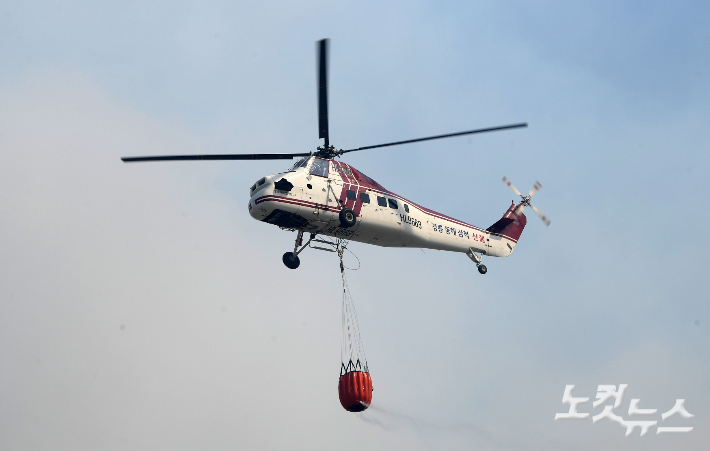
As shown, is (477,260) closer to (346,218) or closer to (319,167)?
(346,218)

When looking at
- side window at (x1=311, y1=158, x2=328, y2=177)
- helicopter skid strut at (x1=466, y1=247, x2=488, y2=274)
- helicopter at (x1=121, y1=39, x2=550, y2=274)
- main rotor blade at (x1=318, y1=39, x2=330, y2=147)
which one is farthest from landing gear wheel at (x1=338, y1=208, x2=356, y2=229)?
helicopter skid strut at (x1=466, y1=247, x2=488, y2=274)

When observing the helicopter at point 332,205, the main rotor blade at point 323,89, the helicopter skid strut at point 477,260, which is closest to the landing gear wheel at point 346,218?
the helicopter at point 332,205

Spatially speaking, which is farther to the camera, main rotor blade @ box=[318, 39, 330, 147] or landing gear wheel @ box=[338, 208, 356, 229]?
landing gear wheel @ box=[338, 208, 356, 229]

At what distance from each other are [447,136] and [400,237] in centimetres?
662

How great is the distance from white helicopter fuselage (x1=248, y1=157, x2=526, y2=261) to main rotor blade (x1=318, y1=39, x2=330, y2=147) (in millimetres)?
1461

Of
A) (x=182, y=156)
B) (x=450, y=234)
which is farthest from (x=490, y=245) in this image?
(x=182, y=156)

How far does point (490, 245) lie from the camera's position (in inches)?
1737

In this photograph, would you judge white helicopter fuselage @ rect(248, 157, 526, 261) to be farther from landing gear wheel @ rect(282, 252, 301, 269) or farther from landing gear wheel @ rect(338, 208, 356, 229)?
landing gear wheel @ rect(282, 252, 301, 269)

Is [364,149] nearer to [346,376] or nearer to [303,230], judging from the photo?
[303,230]

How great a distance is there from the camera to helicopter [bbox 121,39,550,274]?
1291 inches

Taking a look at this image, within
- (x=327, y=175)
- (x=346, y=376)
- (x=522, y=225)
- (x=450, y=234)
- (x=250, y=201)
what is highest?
(x=522, y=225)

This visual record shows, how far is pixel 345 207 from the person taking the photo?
3469 centimetres

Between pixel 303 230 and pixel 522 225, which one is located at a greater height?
pixel 522 225

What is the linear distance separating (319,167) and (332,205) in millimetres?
2048
